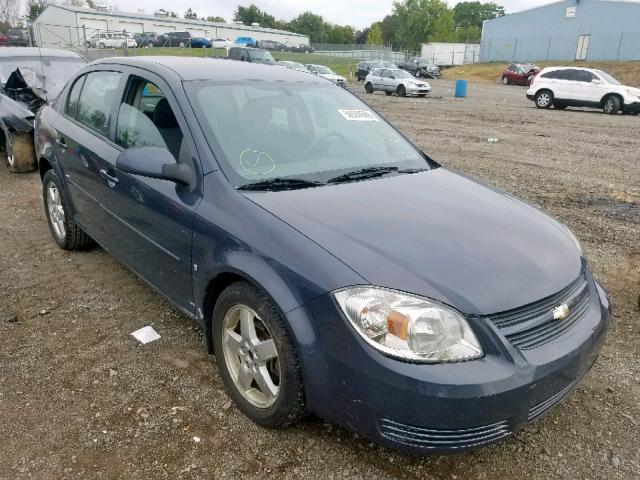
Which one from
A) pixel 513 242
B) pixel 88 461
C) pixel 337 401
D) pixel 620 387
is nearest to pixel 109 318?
pixel 88 461

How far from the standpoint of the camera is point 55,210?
485 centimetres

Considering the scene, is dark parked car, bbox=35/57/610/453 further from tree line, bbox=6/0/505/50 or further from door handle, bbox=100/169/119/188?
tree line, bbox=6/0/505/50

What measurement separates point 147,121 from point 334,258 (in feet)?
5.87

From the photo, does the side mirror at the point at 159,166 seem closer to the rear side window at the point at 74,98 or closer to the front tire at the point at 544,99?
the rear side window at the point at 74,98

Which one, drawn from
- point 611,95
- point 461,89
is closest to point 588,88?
point 611,95

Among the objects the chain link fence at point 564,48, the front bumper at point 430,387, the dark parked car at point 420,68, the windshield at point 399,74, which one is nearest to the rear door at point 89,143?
the front bumper at point 430,387

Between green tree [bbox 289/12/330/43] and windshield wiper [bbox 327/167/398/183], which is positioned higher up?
green tree [bbox 289/12/330/43]

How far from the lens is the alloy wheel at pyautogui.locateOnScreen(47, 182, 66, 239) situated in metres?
4.71

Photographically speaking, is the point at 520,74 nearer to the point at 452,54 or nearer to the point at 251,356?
the point at 452,54

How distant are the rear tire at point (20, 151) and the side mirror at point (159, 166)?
5750 mm

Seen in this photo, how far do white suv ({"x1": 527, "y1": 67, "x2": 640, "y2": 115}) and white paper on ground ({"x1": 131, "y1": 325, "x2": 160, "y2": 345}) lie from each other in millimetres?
19878

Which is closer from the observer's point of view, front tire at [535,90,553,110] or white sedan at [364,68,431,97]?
front tire at [535,90,553,110]

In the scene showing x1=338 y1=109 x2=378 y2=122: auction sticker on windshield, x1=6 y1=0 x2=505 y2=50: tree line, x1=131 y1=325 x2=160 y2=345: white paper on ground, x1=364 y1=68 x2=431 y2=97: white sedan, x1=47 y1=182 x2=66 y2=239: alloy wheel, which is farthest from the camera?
x1=6 y1=0 x2=505 y2=50: tree line

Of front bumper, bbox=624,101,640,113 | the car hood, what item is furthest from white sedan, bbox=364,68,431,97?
the car hood
